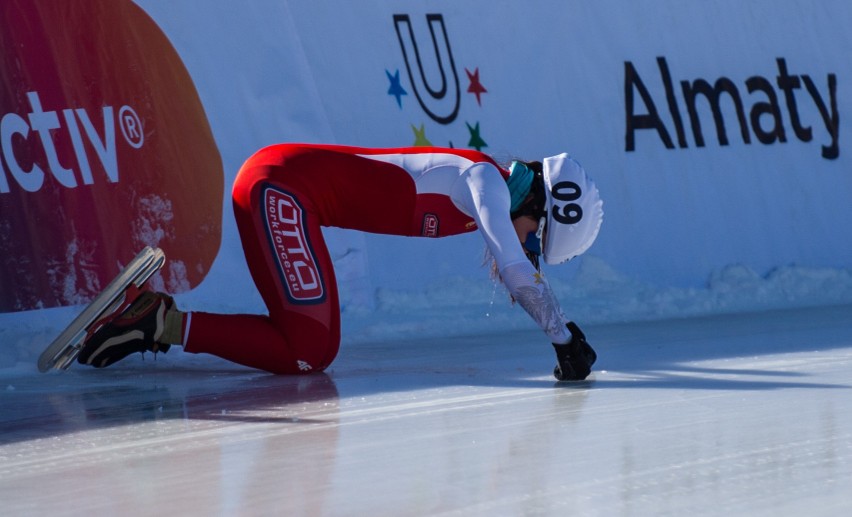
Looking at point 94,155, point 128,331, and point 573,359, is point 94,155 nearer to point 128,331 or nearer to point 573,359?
point 128,331

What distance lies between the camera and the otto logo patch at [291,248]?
14.6ft

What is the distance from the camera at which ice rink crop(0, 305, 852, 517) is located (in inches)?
93.0

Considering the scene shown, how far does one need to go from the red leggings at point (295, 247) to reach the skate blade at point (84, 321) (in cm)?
25

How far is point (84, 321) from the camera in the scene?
4379 millimetres

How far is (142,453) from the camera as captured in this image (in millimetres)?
2902

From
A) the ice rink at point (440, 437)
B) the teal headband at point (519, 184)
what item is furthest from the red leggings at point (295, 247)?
the teal headband at point (519, 184)

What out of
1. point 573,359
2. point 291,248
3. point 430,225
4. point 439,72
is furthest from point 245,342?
point 439,72

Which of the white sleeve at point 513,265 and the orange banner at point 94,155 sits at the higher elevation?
the orange banner at point 94,155

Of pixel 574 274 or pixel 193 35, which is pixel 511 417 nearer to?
pixel 193 35

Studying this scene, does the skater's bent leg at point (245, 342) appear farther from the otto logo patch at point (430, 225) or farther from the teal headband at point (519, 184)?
the teal headband at point (519, 184)

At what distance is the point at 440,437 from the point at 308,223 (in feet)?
5.32

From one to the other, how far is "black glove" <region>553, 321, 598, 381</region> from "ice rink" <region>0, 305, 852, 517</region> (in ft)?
0.17

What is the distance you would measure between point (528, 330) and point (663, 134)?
8.17ft

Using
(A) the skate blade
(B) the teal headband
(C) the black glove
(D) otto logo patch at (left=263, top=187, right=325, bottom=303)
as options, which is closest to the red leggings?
(D) otto logo patch at (left=263, top=187, right=325, bottom=303)
